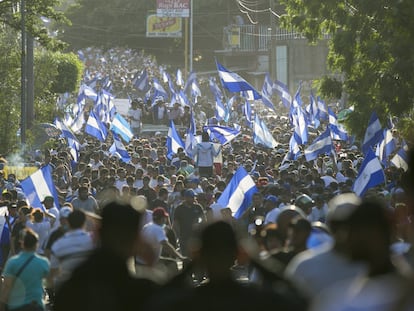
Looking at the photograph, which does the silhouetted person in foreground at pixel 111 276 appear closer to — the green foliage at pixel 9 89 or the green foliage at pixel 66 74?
the green foliage at pixel 9 89

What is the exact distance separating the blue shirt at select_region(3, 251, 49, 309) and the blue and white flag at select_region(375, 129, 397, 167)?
45.1 ft

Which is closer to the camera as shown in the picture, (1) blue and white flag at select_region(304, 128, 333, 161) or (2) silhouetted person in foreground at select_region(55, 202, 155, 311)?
(2) silhouetted person in foreground at select_region(55, 202, 155, 311)

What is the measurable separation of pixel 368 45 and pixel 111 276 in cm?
1827

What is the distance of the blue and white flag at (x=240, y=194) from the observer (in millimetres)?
16812

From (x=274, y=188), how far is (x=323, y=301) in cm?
1163

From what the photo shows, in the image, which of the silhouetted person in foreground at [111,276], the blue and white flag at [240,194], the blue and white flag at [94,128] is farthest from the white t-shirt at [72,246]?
the blue and white flag at [94,128]

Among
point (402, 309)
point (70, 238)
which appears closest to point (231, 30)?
point (70, 238)

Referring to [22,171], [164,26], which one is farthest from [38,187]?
[164,26]

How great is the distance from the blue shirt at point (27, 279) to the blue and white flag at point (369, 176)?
7331 millimetres

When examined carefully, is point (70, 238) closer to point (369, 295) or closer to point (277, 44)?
point (369, 295)

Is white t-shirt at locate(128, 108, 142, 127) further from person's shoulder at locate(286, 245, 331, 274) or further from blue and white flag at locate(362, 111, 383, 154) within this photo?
person's shoulder at locate(286, 245, 331, 274)

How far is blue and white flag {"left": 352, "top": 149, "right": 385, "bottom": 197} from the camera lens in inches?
651

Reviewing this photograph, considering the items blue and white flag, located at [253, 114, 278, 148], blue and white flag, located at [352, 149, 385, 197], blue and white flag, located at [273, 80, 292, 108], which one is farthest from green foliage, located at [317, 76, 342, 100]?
blue and white flag, located at [273, 80, 292, 108]

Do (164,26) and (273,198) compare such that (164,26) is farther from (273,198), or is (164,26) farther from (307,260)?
(307,260)
